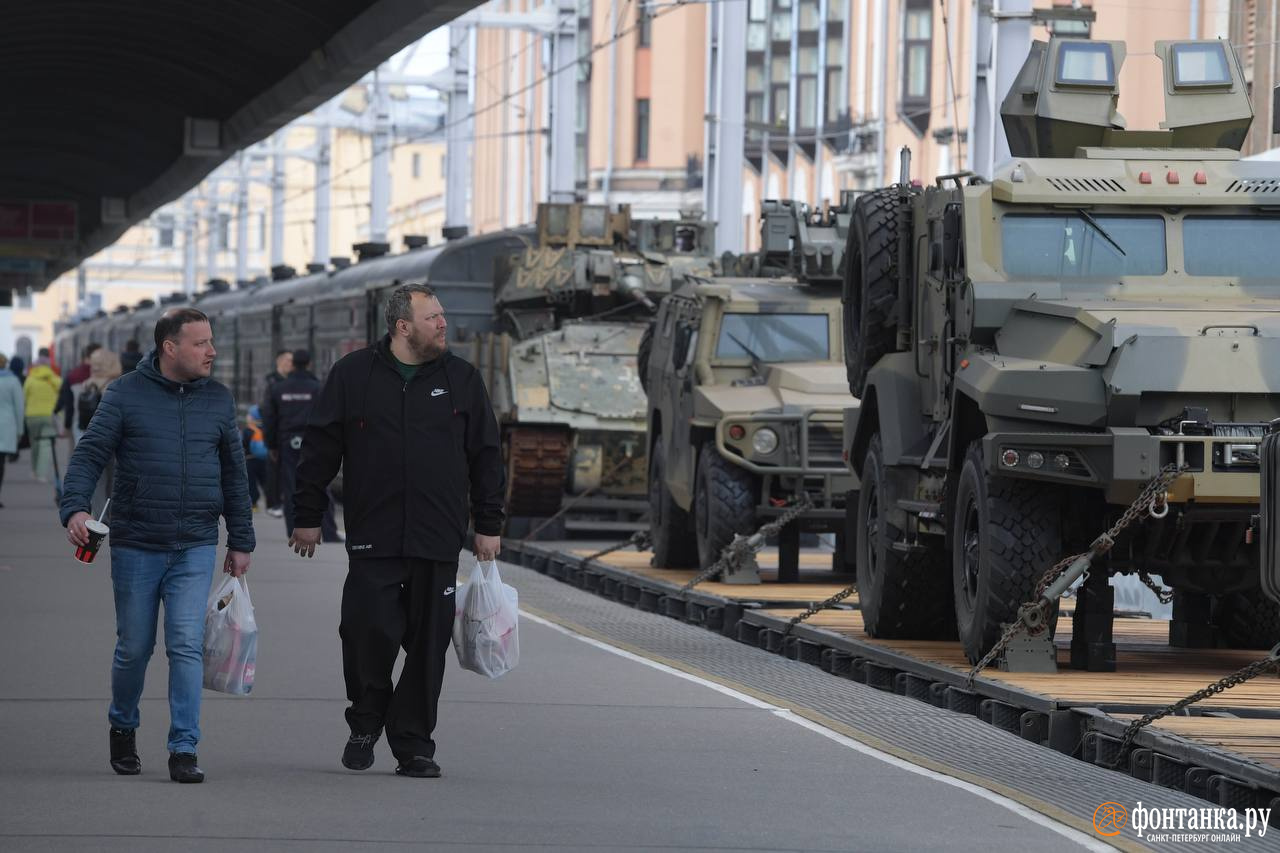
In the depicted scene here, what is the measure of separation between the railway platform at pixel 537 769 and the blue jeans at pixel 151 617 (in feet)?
1.03

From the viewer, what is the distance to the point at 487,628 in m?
10.1

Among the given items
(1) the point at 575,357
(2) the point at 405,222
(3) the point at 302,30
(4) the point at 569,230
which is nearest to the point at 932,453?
(3) the point at 302,30

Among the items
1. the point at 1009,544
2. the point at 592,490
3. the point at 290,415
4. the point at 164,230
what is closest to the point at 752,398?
the point at 592,490

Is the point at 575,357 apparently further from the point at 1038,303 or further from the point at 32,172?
the point at 32,172

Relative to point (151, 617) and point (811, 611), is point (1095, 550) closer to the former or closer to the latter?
point (811, 611)

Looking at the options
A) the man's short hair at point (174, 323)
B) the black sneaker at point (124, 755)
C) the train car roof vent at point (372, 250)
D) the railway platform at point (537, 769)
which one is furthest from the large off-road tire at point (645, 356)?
the train car roof vent at point (372, 250)

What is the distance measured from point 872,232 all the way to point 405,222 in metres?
79.5

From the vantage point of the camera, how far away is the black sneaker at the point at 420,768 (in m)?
9.77

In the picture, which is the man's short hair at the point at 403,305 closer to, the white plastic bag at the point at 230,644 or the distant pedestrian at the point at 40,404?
the white plastic bag at the point at 230,644

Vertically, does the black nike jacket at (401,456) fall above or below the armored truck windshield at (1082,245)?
below

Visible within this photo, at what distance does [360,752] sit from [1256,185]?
6327mm

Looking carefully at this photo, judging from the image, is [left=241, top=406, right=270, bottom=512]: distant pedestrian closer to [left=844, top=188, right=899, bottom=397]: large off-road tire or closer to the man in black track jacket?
[left=844, top=188, right=899, bottom=397]: large off-road tire

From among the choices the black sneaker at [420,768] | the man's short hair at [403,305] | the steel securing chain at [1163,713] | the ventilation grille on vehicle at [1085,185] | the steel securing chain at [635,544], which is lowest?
the steel securing chain at [635,544]

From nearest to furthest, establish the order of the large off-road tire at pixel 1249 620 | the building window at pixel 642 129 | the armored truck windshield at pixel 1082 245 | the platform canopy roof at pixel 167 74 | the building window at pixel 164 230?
1. the armored truck windshield at pixel 1082 245
2. the large off-road tire at pixel 1249 620
3. the platform canopy roof at pixel 167 74
4. the building window at pixel 642 129
5. the building window at pixel 164 230
